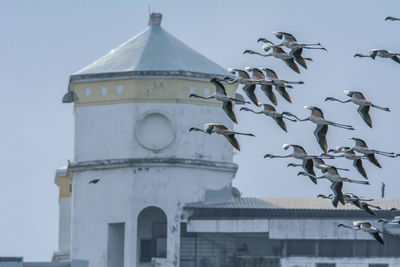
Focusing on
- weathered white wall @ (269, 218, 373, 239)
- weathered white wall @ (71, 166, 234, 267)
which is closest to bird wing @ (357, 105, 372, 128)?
weathered white wall @ (269, 218, 373, 239)

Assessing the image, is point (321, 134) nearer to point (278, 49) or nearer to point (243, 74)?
point (278, 49)

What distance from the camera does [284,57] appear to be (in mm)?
67188

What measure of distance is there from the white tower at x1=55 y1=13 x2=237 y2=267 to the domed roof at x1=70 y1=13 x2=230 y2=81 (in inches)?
2.9

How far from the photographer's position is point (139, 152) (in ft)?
375

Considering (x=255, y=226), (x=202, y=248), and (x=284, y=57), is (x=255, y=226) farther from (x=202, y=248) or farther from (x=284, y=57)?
(x=284, y=57)

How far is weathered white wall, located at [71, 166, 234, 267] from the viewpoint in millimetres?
113500

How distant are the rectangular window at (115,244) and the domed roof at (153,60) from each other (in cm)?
802

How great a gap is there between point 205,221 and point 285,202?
543cm

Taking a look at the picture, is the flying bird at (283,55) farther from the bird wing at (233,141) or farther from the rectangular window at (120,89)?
the rectangular window at (120,89)

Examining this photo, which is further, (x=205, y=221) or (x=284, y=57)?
(x=205, y=221)

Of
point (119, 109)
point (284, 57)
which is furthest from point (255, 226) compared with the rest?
point (284, 57)

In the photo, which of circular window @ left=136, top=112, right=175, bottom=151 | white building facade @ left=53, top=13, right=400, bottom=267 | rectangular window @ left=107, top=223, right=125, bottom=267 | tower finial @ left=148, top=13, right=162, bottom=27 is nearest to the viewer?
white building facade @ left=53, top=13, right=400, bottom=267

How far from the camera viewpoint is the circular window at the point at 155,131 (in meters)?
114

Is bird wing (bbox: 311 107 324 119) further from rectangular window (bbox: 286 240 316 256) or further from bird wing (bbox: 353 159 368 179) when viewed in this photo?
rectangular window (bbox: 286 240 316 256)
